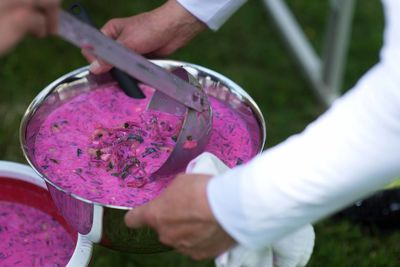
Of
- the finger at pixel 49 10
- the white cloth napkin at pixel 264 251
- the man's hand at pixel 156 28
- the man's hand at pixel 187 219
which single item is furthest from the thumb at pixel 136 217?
the man's hand at pixel 156 28

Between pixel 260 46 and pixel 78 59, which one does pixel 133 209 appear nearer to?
pixel 78 59

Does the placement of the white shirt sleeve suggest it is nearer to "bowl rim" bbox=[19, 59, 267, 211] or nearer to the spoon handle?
"bowl rim" bbox=[19, 59, 267, 211]

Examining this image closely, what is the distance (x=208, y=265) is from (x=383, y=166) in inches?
42.8

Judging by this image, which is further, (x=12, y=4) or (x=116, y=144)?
(x=116, y=144)

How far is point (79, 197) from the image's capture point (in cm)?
129

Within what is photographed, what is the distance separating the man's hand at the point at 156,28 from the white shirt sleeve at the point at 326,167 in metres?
0.54

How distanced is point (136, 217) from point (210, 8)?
0.54 metres

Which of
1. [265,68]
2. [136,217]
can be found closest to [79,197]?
[136,217]

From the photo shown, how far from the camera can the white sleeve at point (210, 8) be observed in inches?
62.3

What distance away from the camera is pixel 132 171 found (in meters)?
1.40

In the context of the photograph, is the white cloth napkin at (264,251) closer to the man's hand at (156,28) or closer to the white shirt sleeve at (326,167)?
the white shirt sleeve at (326,167)

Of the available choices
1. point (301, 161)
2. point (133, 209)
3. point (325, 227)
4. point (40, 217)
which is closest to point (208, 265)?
point (325, 227)

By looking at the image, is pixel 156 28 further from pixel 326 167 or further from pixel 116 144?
pixel 326 167

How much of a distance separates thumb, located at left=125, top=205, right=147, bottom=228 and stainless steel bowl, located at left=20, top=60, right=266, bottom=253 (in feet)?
0.10
